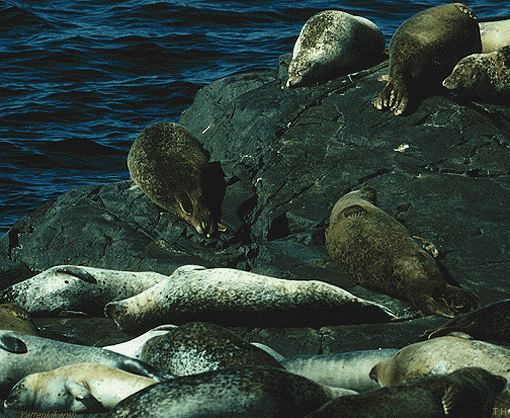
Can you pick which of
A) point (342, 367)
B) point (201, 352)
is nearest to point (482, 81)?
point (342, 367)

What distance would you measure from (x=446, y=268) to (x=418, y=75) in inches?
105

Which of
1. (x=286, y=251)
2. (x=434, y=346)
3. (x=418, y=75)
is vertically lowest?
(x=286, y=251)

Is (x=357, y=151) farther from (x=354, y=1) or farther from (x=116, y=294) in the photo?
(x=354, y=1)

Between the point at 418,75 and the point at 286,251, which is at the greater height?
the point at 418,75

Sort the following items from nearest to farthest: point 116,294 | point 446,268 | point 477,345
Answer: point 477,345 < point 446,268 < point 116,294

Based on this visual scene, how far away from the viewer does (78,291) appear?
5934 mm

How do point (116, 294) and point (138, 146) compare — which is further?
point (138, 146)

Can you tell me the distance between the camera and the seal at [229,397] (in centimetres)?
305

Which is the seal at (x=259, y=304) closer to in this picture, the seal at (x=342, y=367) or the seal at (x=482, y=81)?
the seal at (x=342, y=367)

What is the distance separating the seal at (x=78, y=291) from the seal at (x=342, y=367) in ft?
6.78

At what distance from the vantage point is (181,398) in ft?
10.2

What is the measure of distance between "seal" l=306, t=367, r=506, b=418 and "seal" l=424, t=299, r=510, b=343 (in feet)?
3.66

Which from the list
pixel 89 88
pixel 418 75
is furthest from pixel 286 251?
pixel 89 88

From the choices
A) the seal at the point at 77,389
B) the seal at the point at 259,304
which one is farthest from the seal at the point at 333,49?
the seal at the point at 77,389
